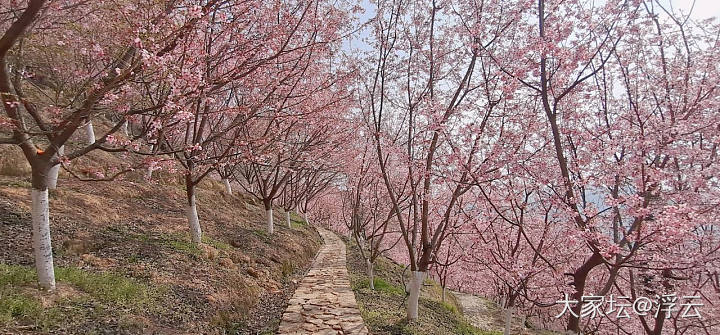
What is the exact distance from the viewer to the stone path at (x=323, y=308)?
689 cm

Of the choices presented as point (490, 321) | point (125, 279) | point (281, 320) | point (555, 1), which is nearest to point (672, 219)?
point (555, 1)

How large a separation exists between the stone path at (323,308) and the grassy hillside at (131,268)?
345 mm

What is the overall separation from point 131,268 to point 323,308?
3852mm

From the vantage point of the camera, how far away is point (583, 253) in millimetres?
8625

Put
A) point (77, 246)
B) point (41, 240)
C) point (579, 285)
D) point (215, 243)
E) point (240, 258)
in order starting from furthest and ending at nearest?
point (215, 243) < point (240, 258) < point (77, 246) < point (579, 285) < point (41, 240)

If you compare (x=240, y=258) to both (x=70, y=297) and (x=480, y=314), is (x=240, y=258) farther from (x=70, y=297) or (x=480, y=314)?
(x=480, y=314)

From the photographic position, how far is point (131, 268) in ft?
22.0

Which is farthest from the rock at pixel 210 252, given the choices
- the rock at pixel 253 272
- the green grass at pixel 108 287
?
the green grass at pixel 108 287

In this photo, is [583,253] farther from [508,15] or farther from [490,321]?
[490,321]

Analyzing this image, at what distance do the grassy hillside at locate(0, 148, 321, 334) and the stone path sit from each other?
0.34 meters

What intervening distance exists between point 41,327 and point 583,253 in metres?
9.83

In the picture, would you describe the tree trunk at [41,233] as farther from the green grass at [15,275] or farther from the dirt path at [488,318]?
the dirt path at [488,318]

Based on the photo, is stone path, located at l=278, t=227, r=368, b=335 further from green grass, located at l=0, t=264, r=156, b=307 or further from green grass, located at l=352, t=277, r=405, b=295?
green grass, located at l=0, t=264, r=156, b=307

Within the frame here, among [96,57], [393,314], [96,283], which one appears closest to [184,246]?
[96,283]
